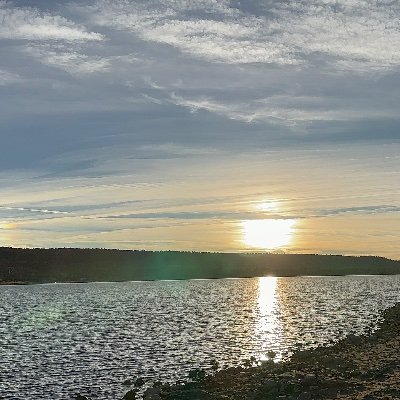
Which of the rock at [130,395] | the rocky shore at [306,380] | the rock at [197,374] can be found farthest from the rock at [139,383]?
the rock at [130,395]

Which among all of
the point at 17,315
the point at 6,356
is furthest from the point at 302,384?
the point at 17,315

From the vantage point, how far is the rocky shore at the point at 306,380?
32938mm

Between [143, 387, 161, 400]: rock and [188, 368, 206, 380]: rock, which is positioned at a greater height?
[188, 368, 206, 380]: rock

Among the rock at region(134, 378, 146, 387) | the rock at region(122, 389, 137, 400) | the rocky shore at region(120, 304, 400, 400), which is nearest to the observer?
the rocky shore at region(120, 304, 400, 400)

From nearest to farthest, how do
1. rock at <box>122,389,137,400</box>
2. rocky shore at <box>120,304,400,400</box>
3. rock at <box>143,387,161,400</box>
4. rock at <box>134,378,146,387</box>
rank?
rocky shore at <box>120,304,400,400</box>, rock at <box>143,387,161,400</box>, rock at <box>122,389,137,400</box>, rock at <box>134,378,146,387</box>

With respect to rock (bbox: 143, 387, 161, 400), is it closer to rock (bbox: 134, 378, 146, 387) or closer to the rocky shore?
the rocky shore

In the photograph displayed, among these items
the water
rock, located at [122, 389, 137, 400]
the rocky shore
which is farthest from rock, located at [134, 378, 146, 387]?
rock, located at [122, 389, 137, 400]

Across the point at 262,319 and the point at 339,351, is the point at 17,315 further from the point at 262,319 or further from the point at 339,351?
the point at 339,351

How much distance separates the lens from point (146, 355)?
55.0 m

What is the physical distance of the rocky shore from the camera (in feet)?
108

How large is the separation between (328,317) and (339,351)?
41.3 m

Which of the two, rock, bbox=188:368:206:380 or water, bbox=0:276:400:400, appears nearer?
rock, bbox=188:368:206:380

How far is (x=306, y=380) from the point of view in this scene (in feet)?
119

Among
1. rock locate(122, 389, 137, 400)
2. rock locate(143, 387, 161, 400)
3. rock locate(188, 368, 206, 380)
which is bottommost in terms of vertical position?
rock locate(122, 389, 137, 400)
